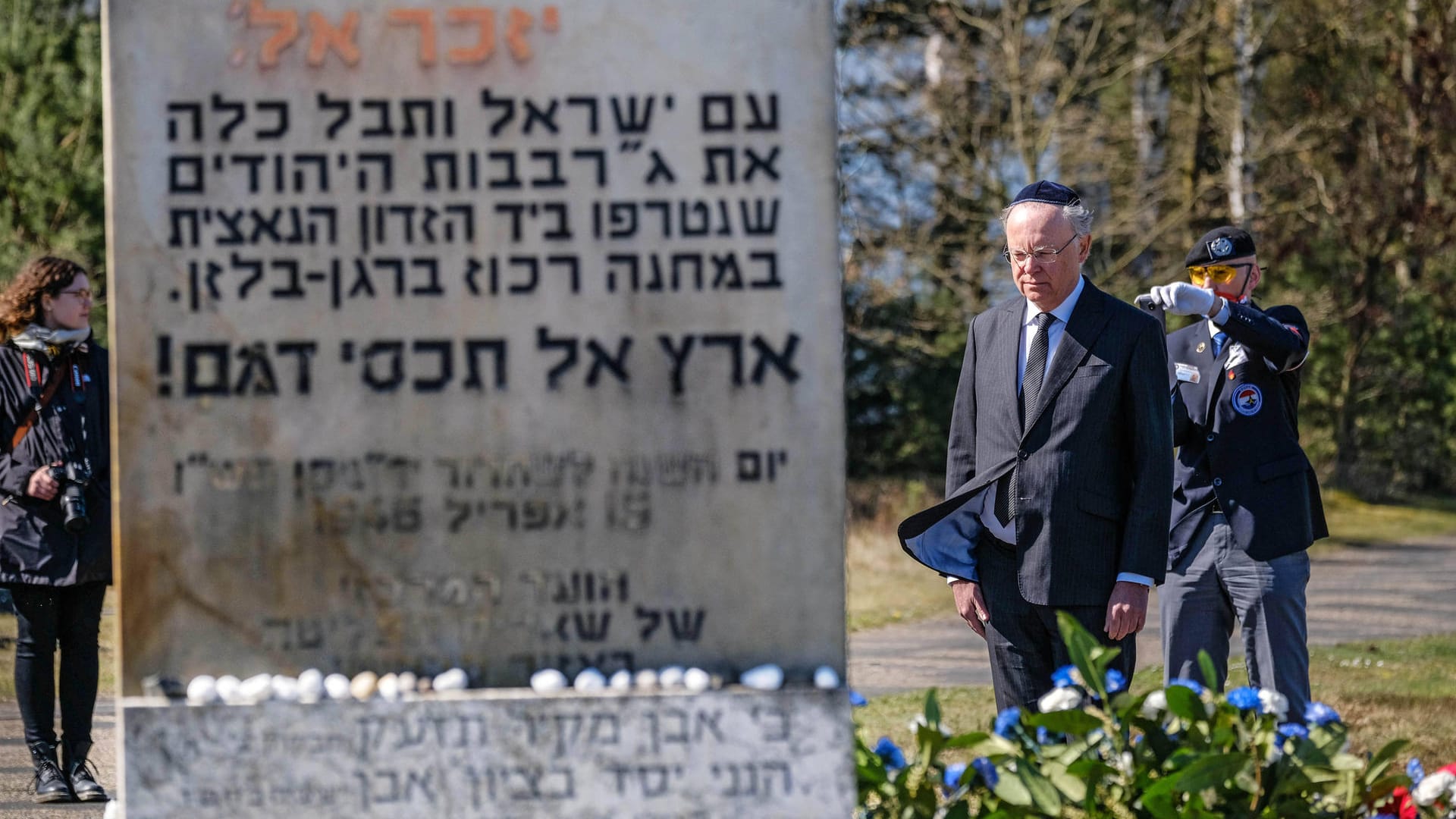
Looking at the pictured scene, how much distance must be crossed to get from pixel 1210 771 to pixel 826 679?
81 cm

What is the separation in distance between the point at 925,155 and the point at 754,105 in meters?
16.5

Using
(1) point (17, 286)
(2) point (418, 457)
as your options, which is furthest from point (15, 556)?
(2) point (418, 457)

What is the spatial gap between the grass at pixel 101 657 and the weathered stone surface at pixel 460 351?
13.1 feet

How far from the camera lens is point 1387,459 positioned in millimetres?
25719

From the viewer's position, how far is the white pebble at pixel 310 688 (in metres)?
3.34

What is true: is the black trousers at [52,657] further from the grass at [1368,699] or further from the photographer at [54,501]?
the grass at [1368,699]

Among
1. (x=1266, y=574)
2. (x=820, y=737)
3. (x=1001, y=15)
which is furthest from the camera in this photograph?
(x=1001, y=15)

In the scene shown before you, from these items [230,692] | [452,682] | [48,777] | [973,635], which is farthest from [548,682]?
[973,635]

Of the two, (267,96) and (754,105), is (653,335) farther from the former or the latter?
(267,96)

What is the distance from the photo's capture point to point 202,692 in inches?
132

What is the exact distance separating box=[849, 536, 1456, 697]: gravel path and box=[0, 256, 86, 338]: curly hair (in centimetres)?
322

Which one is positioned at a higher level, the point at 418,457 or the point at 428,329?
the point at 428,329

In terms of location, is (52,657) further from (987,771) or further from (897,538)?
(897,538)

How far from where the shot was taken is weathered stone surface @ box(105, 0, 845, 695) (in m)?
3.39
